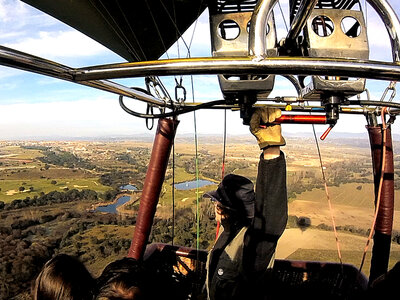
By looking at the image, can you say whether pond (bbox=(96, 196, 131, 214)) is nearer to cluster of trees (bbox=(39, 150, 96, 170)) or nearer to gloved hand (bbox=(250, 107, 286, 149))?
Result: cluster of trees (bbox=(39, 150, 96, 170))

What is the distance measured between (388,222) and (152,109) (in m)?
1.54

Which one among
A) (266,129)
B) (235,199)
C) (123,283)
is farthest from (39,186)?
(266,129)

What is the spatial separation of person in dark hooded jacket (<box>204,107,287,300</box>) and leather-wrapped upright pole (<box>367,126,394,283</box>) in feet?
2.92

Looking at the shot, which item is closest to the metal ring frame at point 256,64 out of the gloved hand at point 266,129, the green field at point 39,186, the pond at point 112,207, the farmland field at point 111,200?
the gloved hand at point 266,129

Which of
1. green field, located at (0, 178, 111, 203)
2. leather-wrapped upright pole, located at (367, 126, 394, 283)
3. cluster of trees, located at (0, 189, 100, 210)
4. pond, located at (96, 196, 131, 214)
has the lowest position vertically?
pond, located at (96, 196, 131, 214)

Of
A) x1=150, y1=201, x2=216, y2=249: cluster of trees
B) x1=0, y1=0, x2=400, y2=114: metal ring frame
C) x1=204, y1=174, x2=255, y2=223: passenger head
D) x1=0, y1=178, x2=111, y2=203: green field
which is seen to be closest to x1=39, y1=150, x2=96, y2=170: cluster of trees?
x1=0, y1=178, x2=111, y2=203: green field

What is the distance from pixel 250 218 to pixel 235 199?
0.11 meters

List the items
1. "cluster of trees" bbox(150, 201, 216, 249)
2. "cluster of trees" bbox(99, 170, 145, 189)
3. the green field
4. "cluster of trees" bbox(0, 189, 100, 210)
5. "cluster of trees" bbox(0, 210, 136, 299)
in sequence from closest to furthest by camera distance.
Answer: "cluster of trees" bbox(150, 201, 216, 249)
"cluster of trees" bbox(0, 210, 136, 299)
"cluster of trees" bbox(0, 189, 100, 210)
the green field
"cluster of trees" bbox(99, 170, 145, 189)

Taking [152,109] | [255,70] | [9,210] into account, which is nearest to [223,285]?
[152,109]

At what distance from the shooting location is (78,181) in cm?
2178

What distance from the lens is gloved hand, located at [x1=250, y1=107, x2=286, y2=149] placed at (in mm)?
929

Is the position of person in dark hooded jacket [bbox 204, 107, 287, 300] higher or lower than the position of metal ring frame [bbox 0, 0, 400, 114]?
lower

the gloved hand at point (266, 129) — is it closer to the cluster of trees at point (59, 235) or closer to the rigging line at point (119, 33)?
the rigging line at point (119, 33)

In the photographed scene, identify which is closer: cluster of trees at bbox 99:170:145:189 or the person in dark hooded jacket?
the person in dark hooded jacket
